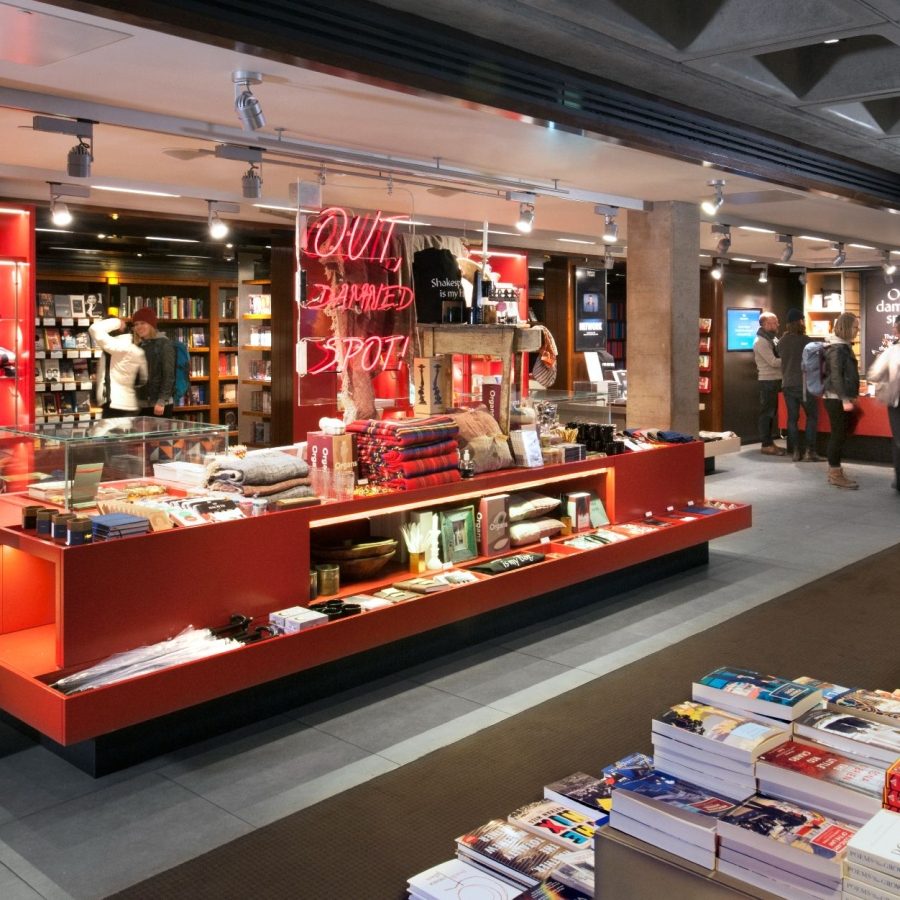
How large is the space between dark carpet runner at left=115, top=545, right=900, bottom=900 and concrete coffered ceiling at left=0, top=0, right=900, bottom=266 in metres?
2.76

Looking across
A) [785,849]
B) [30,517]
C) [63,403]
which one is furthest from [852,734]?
[63,403]

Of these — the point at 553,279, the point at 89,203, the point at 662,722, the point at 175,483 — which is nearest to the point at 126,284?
the point at 89,203

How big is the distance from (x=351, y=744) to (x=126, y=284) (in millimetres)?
10459

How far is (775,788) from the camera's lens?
2.30 meters

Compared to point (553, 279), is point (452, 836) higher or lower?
lower

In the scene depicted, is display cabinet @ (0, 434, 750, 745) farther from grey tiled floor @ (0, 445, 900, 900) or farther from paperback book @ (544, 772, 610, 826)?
paperback book @ (544, 772, 610, 826)

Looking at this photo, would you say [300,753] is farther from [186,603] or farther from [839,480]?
[839,480]

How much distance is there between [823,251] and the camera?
15.7 metres

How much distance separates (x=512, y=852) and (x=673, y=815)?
869 mm

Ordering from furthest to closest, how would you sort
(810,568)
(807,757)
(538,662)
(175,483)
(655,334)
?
(655,334)
(810,568)
(538,662)
(175,483)
(807,757)

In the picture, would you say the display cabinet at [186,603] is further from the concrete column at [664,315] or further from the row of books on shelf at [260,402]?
the row of books on shelf at [260,402]

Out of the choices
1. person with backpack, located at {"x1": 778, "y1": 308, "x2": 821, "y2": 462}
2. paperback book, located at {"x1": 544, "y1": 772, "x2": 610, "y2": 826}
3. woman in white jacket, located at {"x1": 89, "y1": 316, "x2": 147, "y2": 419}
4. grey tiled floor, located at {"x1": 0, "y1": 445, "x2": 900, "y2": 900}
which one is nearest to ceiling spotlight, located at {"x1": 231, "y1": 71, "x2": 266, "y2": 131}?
grey tiled floor, located at {"x1": 0, "y1": 445, "x2": 900, "y2": 900}

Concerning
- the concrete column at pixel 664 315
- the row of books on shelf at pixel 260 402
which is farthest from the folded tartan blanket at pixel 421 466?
the row of books on shelf at pixel 260 402

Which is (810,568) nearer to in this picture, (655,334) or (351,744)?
(655,334)
